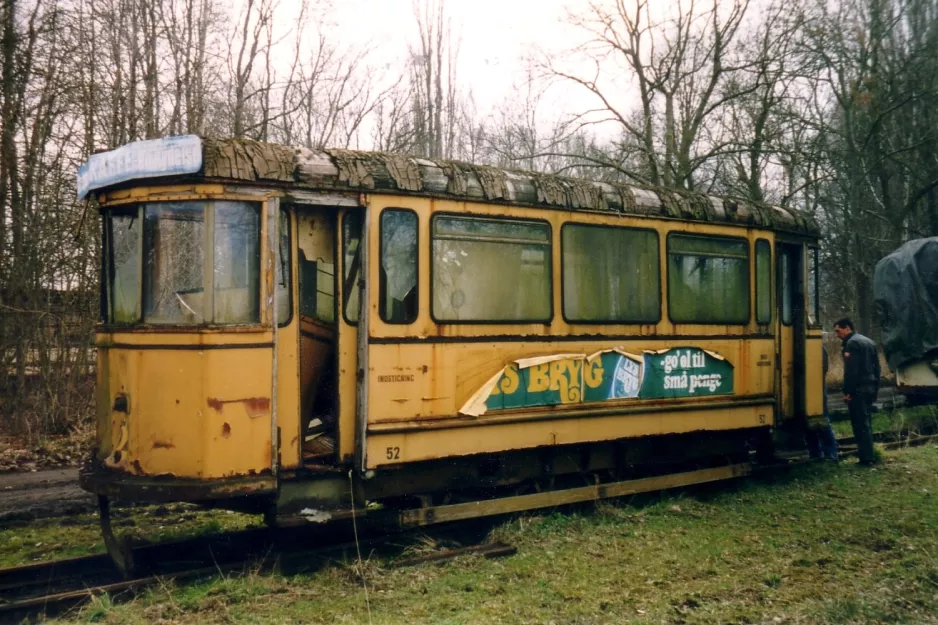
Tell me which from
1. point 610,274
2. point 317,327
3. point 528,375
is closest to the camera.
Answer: point 317,327

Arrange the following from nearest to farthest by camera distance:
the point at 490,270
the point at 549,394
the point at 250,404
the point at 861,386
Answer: the point at 250,404 → the point at 490,270 → the point at 549,394 → the point at 861,386

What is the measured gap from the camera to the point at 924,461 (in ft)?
32.7

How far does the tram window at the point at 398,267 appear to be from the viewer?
6.24 metres

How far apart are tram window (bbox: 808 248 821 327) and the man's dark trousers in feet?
3.83

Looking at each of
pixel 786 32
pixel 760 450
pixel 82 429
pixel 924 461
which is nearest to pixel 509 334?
pixel 760 450

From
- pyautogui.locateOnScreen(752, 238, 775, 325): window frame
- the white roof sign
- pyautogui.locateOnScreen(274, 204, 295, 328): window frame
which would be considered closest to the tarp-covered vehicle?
pyautogui.locateOnScreen(752, 238, 775, 325): window frame

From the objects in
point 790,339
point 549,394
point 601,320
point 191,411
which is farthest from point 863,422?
point 191,411

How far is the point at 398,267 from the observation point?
6.32 meters

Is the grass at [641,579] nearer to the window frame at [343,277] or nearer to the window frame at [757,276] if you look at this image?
the window frame at [343,277]

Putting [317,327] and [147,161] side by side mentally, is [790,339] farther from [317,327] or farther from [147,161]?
[147,161]

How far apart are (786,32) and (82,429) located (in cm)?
1657

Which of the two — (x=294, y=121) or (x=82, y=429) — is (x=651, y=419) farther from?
(x=294, y=121)

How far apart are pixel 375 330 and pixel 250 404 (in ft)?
3.57

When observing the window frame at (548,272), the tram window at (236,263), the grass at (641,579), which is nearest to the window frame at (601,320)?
the window frame at (548,272)
